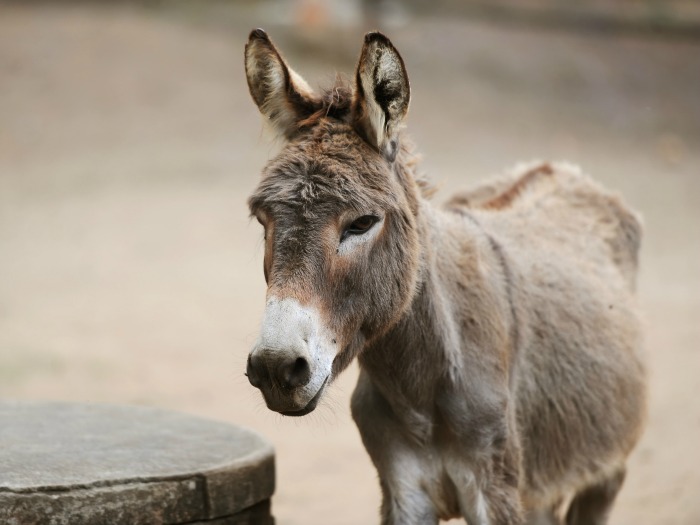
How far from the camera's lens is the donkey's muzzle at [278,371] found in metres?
2.86

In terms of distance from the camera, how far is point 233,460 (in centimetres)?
383

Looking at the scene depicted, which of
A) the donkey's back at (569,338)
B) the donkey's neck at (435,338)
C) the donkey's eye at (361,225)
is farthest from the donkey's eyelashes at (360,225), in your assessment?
the donkey's back at (569,338)

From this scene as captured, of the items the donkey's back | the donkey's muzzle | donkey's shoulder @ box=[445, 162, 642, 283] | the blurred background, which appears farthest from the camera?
the blurred background

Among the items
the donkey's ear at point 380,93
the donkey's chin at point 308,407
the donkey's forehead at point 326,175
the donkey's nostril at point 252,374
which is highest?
the donkey's ear at point 380,93

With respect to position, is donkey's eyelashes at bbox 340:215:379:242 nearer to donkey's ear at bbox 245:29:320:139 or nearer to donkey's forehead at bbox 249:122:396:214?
donkey's forehead at bbox 249:122:396:214

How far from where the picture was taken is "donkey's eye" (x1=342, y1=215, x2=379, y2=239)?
317cm

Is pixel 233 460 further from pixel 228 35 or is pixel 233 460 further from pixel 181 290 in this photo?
pixel 228 35

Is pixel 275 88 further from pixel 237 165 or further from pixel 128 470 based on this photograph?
pixel 237 165

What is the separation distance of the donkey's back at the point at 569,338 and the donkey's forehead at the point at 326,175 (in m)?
1.08

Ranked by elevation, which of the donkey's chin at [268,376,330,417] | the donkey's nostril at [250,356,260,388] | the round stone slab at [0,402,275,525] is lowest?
the round stone slab at [0,402,275,525]

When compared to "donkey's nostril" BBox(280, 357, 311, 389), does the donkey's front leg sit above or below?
below

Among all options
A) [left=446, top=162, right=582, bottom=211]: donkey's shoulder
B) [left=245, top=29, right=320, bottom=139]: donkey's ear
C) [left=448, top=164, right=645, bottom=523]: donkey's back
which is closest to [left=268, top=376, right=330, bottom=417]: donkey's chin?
[left=245, top=29, right=320, bottom=139]: donkey's ear

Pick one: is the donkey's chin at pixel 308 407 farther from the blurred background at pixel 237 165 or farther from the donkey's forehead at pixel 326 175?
the blurred background at pixel 237 165

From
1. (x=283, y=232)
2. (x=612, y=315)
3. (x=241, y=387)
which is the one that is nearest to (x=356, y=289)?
(x=283, y=232)
